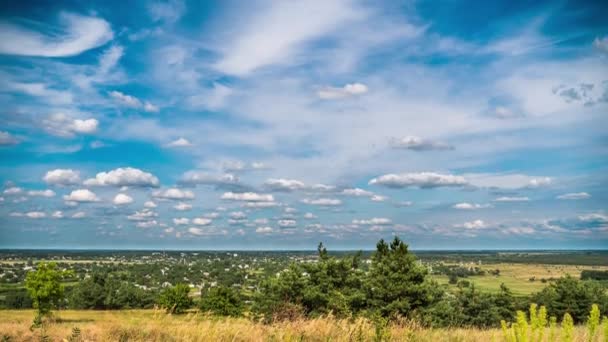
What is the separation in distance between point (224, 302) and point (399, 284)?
48374 mm

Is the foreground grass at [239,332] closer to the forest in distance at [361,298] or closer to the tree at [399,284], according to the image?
the forest in distance at [361,298]

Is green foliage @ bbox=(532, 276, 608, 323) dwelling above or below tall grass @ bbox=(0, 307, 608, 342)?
below

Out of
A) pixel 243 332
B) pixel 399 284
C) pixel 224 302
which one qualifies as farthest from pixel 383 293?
pixel 224 302

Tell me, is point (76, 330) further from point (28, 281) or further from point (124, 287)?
point (124, 287)

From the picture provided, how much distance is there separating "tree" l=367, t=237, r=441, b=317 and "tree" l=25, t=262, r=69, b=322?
34.0 meters

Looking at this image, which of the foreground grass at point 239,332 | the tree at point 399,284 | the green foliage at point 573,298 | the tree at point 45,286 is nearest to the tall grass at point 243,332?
the foreground grass at point 239,332

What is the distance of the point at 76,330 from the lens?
26.3 feet

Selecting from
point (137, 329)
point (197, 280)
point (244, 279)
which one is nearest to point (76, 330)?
point (137, 329)

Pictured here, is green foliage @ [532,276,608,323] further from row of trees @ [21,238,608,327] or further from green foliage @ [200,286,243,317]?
green foliage @ [200,286,243,317]

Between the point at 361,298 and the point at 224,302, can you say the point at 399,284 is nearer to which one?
the point at 361,298

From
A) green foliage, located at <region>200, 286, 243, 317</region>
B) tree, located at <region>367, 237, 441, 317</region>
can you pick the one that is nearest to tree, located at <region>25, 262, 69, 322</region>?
green foliage, located at <region>200, 286, 243, 317</region>

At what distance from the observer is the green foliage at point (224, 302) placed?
77062 millimetres

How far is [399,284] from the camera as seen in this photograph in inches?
1442

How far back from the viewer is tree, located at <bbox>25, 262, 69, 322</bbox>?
5353 cm
